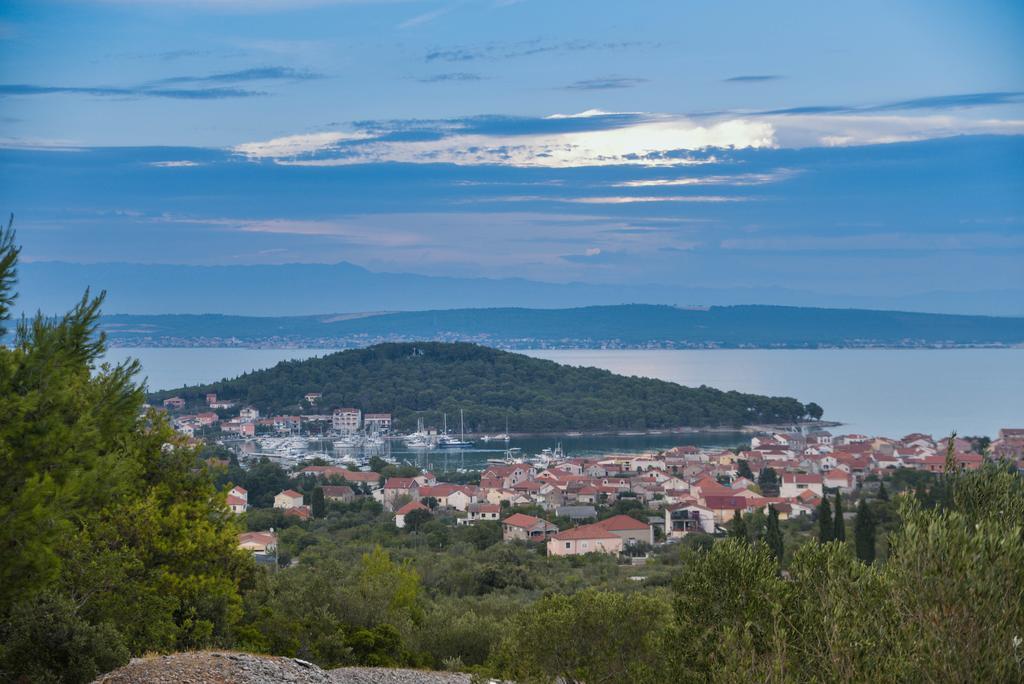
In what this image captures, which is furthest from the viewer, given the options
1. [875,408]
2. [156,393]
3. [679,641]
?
[875,408]

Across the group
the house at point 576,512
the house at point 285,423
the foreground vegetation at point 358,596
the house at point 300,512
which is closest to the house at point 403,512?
the house at point 300,512

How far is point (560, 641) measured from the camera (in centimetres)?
912

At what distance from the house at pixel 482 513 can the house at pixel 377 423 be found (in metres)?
26.0

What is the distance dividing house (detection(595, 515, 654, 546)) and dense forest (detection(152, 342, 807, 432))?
29751mm

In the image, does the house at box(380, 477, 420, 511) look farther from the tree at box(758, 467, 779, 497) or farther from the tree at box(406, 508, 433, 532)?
the tree at box(758, 467, 779, 497)

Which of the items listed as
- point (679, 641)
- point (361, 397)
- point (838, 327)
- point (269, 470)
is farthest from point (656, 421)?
point (679, 641)

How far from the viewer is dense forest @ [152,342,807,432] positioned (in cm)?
6244

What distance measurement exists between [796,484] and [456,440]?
2356cm

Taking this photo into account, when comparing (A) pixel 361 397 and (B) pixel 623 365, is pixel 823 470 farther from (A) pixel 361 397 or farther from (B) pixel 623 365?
(B) pixel 623 365

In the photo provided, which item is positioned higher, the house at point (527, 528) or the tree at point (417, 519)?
the tree at point (417, 519)

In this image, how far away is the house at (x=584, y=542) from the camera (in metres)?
28.1

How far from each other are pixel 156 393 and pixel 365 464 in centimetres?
1664

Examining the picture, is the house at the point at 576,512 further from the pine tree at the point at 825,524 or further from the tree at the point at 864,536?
the tree at the point at 864,536

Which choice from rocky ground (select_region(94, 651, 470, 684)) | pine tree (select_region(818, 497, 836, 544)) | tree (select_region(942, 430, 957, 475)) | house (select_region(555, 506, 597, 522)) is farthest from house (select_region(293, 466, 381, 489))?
tree (select_region(942, 430, 957, 475))
